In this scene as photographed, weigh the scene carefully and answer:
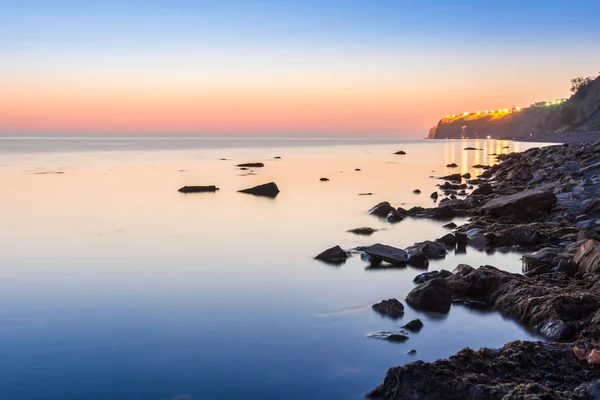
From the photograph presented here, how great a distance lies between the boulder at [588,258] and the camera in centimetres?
1233

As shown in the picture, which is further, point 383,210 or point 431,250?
point 383,210

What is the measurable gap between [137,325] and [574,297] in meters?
8.71

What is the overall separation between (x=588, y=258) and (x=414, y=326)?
485cm

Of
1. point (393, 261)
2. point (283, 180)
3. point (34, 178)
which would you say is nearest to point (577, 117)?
point (283, 180)

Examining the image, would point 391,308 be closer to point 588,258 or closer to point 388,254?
point 388,254

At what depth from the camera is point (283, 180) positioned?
47.6 metres

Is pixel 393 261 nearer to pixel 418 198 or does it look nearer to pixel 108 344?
pixel 108 344

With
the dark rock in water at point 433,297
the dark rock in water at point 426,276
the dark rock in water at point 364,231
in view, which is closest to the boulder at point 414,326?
the dark rock in water at point 433,297

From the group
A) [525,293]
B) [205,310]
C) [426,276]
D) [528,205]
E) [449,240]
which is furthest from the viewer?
[528,205]

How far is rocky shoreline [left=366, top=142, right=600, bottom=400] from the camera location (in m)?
7.30

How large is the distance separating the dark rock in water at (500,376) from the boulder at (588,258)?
4479 millimetres

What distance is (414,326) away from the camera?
1095 centimetres

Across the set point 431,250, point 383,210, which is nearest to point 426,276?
point 431,250

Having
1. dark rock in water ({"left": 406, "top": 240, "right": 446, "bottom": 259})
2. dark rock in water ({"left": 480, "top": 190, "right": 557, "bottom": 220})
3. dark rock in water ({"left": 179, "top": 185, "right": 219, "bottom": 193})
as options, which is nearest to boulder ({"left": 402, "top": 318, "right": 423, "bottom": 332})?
dark rock in water ({"left": 406, "top": 240, "right": 446, "bottom": 259})
